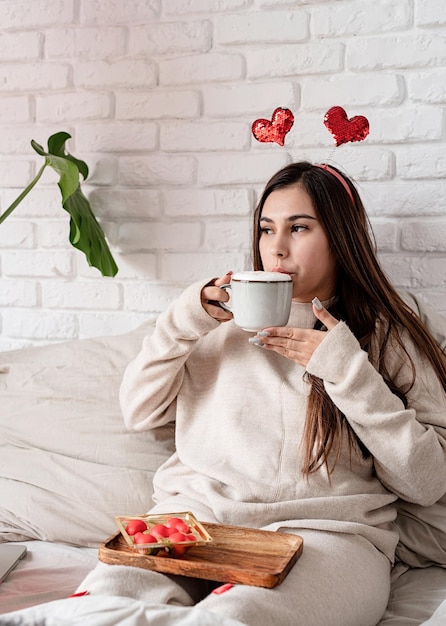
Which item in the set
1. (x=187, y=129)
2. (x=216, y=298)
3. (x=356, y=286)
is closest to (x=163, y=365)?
(x=216, y=298)

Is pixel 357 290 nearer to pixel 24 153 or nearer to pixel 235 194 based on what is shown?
pixel 235 194

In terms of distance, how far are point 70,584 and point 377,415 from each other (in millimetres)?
630

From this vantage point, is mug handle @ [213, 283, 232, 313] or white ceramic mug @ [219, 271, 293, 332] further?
mug handle @ [213, 283, 232, 313]

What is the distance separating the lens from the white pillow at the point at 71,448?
63.5 inches

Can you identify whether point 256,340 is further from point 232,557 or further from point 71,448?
point 71,448

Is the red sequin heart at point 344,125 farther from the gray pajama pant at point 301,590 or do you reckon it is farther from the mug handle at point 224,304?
the gray pajama pant at point 301,590

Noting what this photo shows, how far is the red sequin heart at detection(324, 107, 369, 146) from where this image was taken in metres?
1.60

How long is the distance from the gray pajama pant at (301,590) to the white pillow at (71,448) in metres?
0.38

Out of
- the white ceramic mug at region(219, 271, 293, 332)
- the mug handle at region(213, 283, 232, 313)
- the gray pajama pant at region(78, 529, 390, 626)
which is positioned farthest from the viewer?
the mug handle at region(213, 283, 232, 313)

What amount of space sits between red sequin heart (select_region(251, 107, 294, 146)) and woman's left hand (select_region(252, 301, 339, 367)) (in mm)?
422

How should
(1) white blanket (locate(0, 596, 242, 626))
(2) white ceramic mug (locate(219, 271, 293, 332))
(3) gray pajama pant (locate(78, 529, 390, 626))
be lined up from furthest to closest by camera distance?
1. (2) white ceramic mug (locate(219, 271, 293, 332))
2. (3) gray pajama pant (locate(78, 529, 390, 626))
3. (1) white blanket (locate(0, 596, 242, 626))

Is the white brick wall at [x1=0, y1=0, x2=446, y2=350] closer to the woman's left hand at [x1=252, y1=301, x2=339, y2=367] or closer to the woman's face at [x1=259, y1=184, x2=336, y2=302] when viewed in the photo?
the woman's face at [x1=259, y1=184, x2=336, y2=302]

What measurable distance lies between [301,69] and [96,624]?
1.32 metres

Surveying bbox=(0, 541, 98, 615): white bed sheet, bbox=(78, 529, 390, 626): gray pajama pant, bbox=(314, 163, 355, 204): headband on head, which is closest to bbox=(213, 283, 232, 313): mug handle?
bbox=(314, 163, 355, 204): headband on head
